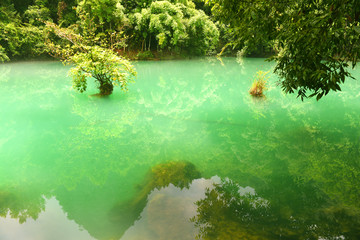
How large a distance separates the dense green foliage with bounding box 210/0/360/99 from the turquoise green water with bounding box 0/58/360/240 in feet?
4.64

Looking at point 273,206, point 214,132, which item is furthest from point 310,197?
point 214,132

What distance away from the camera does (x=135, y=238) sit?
250 cm

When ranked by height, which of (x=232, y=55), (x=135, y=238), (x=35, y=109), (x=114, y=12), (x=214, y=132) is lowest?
(x=232, y=55)

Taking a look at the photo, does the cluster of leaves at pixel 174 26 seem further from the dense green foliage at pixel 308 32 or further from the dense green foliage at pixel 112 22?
the dense green foliage at pixel 308 32

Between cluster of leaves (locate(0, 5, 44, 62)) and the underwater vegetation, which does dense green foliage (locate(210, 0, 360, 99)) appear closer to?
the underwater vegetation

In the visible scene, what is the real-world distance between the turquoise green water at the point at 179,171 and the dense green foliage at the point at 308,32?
4.64 ft

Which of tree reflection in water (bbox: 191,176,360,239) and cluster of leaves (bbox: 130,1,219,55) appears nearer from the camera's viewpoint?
tree reflection in water (bbox: 191,176,360,239)

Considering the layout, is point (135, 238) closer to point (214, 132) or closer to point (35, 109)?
point (214, 132)

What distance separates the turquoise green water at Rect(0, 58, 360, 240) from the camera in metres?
2.69

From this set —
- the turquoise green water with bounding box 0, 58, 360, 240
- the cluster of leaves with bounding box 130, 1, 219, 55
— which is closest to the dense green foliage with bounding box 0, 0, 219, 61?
the cluster of leaves with bounding box 130, 1, 219, 55

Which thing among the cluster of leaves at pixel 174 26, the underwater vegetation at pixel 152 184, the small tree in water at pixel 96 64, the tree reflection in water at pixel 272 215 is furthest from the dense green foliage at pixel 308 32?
the cluster of leaves at pixel 174 26

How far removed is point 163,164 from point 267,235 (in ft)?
6.55

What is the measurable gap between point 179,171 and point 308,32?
257 centimetres

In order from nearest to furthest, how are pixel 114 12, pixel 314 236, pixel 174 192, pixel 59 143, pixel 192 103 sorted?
pixel 314 236
pixel 174 192
pixel 59 143
pixel 192 103
pixel 114 12
